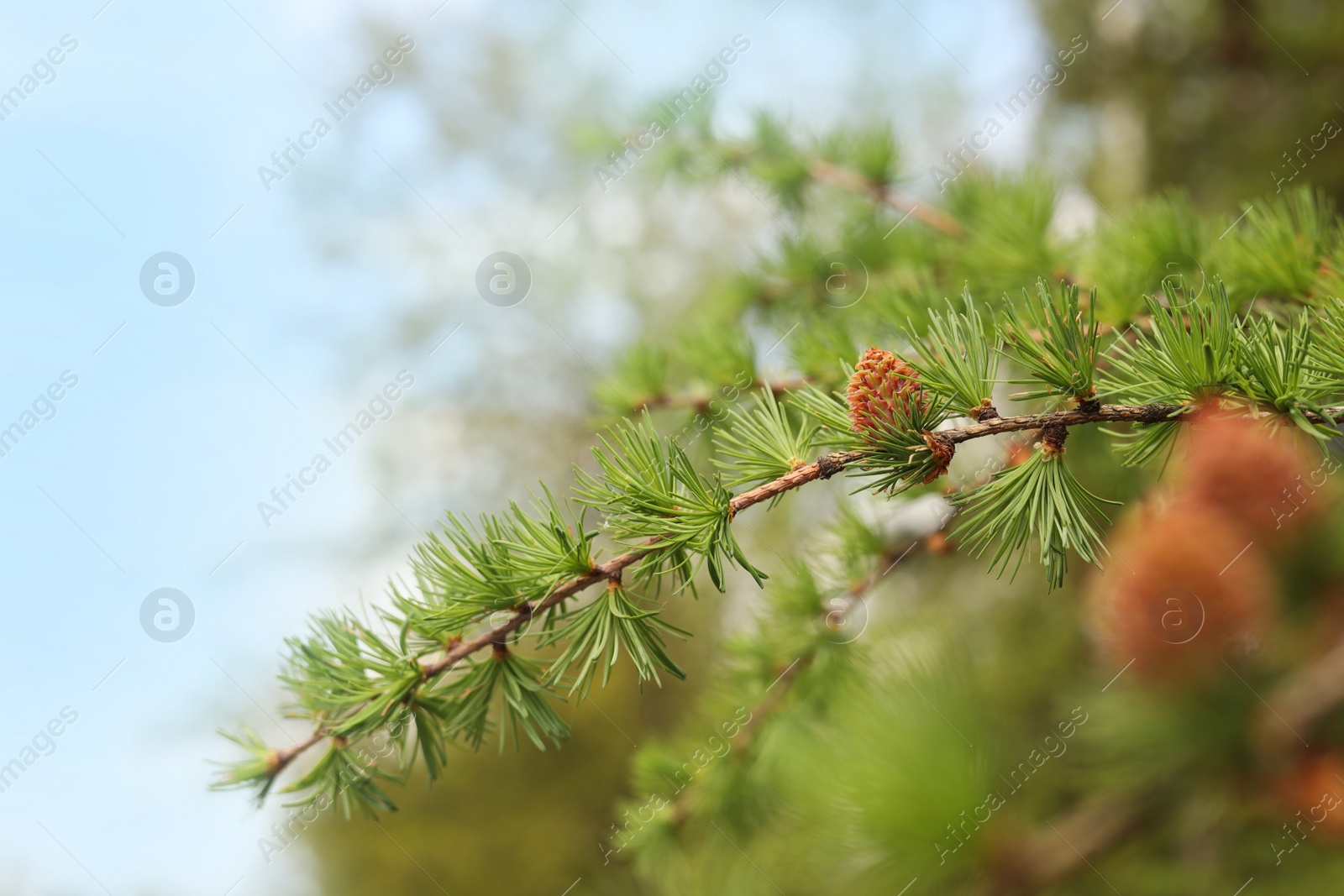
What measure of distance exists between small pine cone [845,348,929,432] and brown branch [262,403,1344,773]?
11 mm

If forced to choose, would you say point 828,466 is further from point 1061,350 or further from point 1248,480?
point 1248,480

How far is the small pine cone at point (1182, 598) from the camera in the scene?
40 centimetres

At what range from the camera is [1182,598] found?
0.40 m

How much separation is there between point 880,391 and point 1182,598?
0.28m

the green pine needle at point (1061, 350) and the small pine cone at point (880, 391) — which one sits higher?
the small pine cone at point (880, 391)

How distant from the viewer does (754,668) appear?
0.41 m

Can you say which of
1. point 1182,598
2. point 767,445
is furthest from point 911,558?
point 767,445

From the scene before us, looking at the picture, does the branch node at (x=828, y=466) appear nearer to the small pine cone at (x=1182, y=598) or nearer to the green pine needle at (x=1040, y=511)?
the green pine needle at (x=1040, y=511)

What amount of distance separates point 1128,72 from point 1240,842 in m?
0.82

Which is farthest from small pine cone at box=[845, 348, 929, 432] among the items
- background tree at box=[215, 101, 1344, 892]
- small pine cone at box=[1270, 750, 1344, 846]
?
small pine cone at box=[1270, 750, 1344, 846]

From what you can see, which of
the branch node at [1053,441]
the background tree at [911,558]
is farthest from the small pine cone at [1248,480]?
the branch node at [1053,441]

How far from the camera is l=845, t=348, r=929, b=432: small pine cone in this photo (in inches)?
8.3

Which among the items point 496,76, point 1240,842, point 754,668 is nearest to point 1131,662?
point 754,668

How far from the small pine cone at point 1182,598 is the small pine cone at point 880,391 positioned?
9.6 inches
